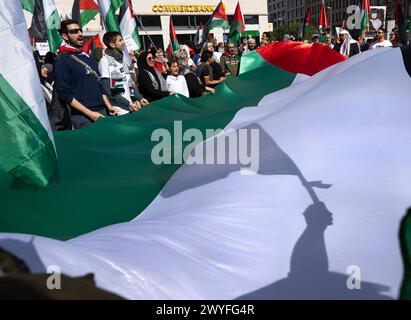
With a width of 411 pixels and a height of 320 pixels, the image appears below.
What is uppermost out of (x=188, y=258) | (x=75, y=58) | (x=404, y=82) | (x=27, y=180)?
(x=75, y=58)

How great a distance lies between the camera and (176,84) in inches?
198

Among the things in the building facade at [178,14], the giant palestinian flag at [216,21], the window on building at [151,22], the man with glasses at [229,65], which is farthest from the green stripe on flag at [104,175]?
the window on building at [151,22]

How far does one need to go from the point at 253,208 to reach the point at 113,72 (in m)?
2.95

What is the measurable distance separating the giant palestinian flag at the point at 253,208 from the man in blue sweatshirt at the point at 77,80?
47cm

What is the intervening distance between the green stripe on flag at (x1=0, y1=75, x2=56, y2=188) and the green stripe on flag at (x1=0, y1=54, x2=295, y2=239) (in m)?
0.14

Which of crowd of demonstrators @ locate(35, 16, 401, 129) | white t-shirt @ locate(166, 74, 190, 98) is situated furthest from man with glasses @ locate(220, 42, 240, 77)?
white t-shirt @ locate(166, 74, 190, 98)

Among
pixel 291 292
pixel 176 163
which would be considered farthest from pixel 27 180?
pixel 291 292

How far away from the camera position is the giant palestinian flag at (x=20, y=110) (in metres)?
2.07

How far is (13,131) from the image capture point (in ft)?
6.84

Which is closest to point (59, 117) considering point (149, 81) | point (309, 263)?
point (149, 81)

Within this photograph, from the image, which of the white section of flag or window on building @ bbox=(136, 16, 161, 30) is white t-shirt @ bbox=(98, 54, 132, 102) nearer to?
the white section of flag

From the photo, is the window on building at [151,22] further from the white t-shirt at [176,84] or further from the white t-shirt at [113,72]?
the white t-shirt at [113,72]
